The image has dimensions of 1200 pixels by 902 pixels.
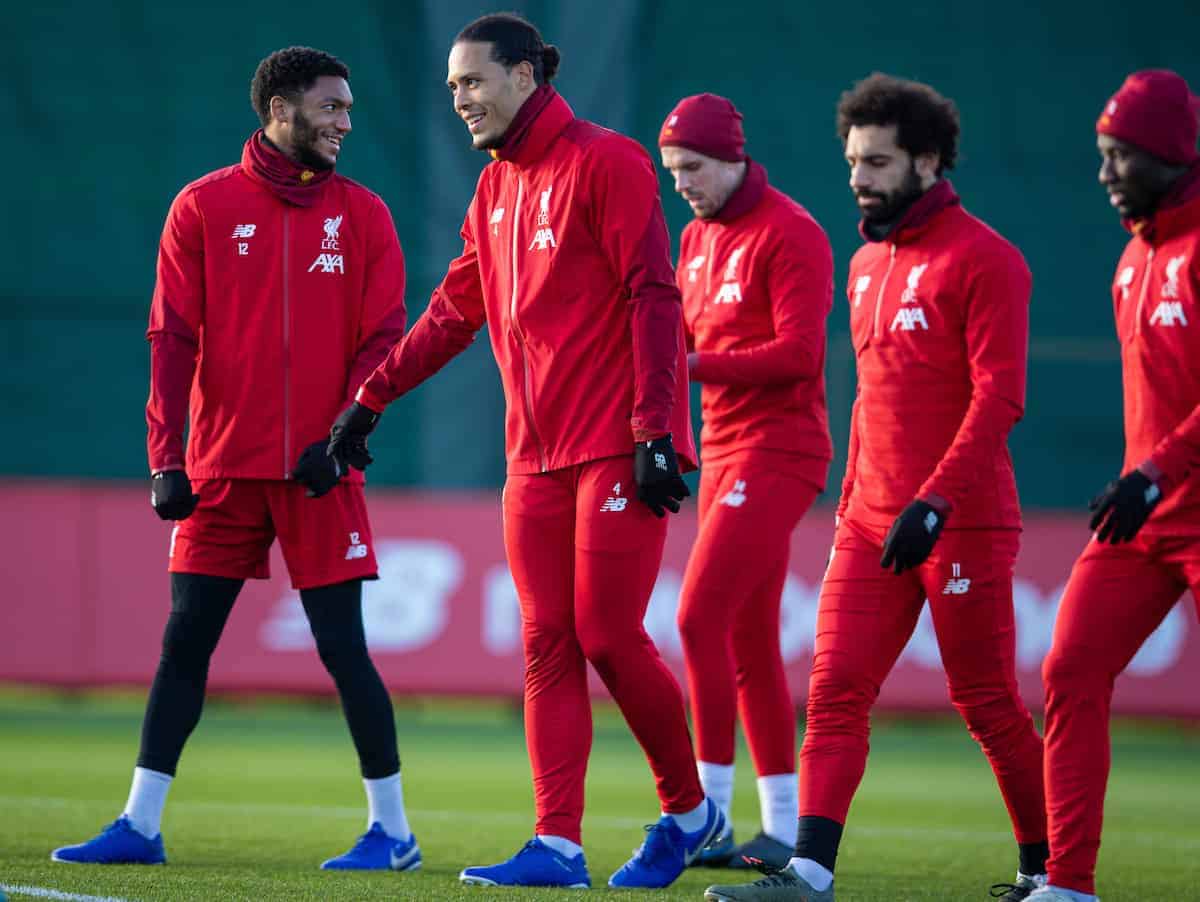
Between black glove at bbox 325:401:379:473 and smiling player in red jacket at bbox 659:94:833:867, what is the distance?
1107 millimetres

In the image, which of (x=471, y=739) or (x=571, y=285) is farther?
(x=471, y=739)

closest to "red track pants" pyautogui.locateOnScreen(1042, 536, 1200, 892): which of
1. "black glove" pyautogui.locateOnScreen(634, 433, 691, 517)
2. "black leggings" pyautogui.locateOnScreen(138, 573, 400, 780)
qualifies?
"black glove" pyautogui.locateOnScreen(634, 433, 691, 517)

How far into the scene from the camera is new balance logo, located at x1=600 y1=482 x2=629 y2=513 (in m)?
5.55

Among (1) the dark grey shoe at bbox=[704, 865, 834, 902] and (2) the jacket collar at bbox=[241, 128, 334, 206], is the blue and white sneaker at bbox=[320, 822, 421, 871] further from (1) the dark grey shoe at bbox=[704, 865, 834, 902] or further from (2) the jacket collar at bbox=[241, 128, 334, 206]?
(2) the jacket collar at bbox=[241, 128, 334, 206]

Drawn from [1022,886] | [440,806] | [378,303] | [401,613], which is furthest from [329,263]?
[401,613]

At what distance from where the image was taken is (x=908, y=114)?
5.51 meters

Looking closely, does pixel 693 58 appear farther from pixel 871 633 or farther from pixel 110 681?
pixel 871 633

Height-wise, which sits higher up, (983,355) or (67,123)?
(67,123)

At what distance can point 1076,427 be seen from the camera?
16.5m

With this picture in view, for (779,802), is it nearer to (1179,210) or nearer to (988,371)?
(988,371)

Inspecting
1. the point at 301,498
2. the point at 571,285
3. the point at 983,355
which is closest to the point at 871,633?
the point at 983,355

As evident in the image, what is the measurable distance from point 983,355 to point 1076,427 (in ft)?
38.1

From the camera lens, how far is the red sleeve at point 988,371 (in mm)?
5195

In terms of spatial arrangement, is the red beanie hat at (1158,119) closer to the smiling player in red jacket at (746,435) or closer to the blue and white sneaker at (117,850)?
the smiling player in red jacket at (746,435)
